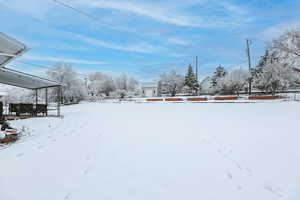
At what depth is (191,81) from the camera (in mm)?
48094

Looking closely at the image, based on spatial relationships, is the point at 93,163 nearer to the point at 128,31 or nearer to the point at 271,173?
the point at 271,173

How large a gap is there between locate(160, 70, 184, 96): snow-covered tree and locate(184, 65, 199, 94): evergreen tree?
6.67 metres

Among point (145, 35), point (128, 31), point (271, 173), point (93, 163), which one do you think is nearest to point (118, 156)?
point (93, 163)

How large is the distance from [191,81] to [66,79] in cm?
2614

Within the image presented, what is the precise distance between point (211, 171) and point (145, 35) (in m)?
12.4

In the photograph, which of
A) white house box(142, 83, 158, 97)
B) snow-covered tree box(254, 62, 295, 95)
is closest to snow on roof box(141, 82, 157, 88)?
white house box(142, 83, 158, 97)

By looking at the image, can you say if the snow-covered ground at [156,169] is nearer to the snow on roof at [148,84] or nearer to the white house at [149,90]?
the white house at [149,90]

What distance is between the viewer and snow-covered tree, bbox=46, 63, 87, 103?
36906 millimetres

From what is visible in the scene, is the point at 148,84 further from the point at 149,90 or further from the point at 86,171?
the point at 86,171

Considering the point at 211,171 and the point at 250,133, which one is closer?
the point at 211,171

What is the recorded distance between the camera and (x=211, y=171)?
3682 millimetres

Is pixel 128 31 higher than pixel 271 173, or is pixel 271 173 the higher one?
pixel 128 31

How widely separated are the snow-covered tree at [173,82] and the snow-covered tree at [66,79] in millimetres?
24678

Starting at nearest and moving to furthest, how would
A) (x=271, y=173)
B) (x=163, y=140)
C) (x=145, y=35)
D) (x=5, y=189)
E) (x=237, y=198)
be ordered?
1. (x=237, y=198)
2. (x=5, y=189)
3. (x=271, y=173)
4. (x=163, y=140)
5. (x=145, y=35)
